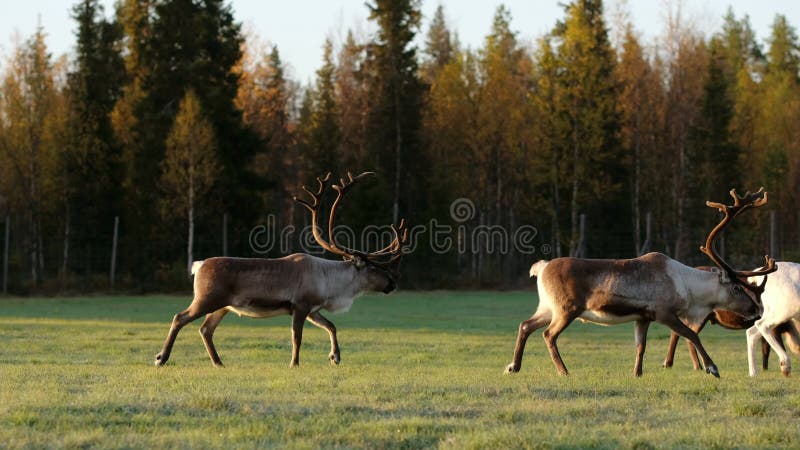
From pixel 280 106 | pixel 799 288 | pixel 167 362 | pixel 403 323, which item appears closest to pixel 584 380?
pixel 799 288

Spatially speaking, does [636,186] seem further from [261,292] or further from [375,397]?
[375,397]

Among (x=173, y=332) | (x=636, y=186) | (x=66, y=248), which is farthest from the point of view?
(x=636, y=186)

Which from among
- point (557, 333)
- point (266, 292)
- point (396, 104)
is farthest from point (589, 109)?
point (557, 333)

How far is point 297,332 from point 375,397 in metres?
4.16

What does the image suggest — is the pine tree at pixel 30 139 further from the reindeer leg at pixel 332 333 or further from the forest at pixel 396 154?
the reindeer leg at pixel 332 333

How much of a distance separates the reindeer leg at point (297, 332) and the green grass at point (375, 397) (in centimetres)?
20

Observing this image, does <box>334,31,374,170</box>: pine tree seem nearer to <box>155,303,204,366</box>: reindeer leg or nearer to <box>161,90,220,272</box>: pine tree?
<box>161,90,220,272</box>: pine tree

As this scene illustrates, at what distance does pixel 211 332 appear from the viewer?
13.8 metres

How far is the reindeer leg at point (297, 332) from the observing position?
43.9 ft

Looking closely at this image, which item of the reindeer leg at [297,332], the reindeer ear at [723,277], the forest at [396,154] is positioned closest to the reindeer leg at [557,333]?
the reindeer ear at [723,277]

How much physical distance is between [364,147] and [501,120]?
7.28 m

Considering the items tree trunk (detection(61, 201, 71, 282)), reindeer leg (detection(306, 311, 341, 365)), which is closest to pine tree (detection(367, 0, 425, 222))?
tree trunk (detection(61, 201, 71, 282))

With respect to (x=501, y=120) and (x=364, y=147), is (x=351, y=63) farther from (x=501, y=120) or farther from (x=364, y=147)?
Result: (x=501, y=120)

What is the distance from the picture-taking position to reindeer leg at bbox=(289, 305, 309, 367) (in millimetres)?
13375
